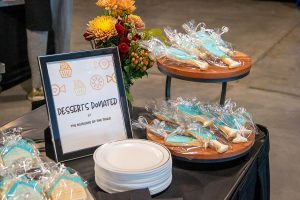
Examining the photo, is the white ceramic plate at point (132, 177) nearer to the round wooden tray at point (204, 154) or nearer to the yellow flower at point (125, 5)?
the round wooden tray at point (204, 154)

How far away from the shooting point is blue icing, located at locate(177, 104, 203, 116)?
4.54 feet

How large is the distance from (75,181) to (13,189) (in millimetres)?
135

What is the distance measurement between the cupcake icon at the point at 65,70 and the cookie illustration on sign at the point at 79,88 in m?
0.03

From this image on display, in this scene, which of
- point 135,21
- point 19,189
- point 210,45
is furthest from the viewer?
point 210,45

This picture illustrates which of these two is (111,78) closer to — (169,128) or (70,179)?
(169,128)

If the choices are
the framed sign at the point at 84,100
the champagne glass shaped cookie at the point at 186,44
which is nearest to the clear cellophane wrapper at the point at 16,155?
the framed sign at the point at 84,100

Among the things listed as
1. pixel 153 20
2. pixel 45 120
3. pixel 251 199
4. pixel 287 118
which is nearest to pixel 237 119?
pixel 251 199

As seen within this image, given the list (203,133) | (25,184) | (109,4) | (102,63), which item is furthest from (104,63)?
(25,184)

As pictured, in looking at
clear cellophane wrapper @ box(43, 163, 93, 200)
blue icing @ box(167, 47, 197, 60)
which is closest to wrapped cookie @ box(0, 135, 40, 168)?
clear cellophane wrapper @ box(43, 163, 93, 200)

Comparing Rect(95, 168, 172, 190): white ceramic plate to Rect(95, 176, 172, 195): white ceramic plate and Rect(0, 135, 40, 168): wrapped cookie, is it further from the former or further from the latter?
Rect(0, 135, 40, 168): wrapped cookie

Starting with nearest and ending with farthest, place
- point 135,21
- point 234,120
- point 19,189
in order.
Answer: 1. point 19,189
2. point 234,120
3. point 135,21

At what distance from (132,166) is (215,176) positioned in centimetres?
26

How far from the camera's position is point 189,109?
1409mm

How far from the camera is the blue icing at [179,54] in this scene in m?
1.55
